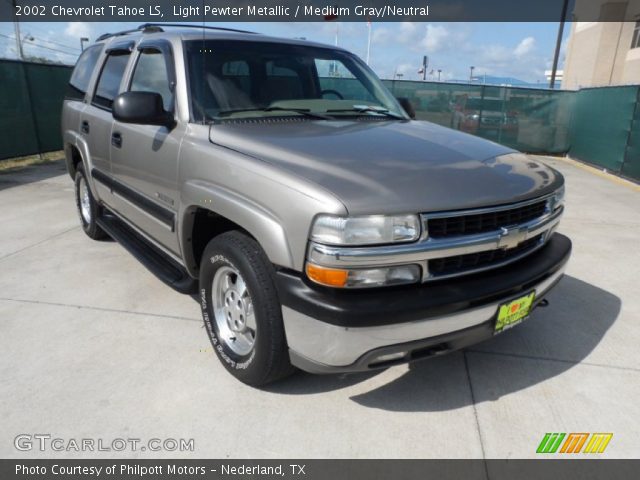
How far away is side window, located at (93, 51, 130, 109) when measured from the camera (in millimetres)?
4012

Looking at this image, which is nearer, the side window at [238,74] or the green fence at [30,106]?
the side window at [238,74]

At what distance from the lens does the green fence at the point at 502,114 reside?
10109mm

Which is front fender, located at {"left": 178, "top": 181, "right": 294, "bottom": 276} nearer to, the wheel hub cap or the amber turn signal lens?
the amber turn signal lens

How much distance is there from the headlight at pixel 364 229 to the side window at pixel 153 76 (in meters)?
1.61

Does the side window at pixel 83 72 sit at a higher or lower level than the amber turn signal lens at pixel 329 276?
higher

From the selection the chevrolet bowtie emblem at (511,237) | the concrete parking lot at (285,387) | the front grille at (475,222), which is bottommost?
the concrete parking lot at (285,387)

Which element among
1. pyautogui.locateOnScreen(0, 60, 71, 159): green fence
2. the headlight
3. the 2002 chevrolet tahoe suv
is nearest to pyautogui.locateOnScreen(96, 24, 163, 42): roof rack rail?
the 2002 chevrolet tahoe suv

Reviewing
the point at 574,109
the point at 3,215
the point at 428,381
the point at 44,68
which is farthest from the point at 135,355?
the point at 574,109

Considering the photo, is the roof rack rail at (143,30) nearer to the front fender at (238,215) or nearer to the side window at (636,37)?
the front fender at (238,215)

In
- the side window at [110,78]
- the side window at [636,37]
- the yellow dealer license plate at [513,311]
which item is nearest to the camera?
the yellow dealer license plate at [513,311]

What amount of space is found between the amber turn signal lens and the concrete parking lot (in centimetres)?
83

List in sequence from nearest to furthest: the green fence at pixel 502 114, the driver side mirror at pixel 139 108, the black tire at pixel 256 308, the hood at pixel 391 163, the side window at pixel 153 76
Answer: the hood at pixel 391 163 → the black tire at pixel 256 308 → the driver side mirror at pixel 139 108 → the side window at pixel 153 76 → the green fence at pixel 502 114
